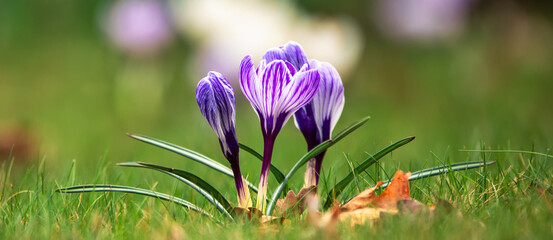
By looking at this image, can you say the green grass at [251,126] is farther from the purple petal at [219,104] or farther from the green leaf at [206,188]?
the purple petal at [219,104]

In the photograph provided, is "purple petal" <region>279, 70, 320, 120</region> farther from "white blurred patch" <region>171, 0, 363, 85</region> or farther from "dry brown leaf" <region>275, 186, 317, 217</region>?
"white blurred patch" <region>171, 0, 363, 85</region>

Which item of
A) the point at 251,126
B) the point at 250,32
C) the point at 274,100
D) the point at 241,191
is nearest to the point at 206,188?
the point at 241,191

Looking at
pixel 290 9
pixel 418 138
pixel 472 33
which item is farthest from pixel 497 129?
pixel 472 33

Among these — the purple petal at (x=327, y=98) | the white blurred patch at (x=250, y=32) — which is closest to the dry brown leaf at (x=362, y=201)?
the purple petal at (x=327, y=98)

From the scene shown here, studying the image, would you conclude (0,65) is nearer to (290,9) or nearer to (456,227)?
(290,9)

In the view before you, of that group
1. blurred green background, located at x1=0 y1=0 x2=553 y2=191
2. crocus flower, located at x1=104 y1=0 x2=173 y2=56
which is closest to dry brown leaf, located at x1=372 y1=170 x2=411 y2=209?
blurred green background, located at x1=0 y1=0 x2=553 y2=191

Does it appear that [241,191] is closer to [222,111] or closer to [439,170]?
[222,111]

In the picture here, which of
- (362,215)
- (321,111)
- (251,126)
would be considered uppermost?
(321,111)
